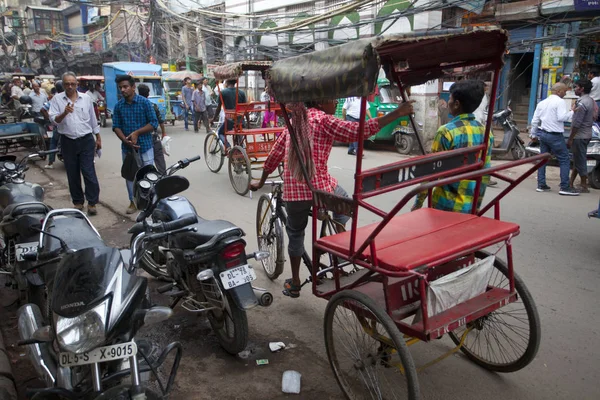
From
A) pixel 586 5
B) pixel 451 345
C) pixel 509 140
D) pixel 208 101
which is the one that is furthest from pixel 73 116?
pixel 208 101

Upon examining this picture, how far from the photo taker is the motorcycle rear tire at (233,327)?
10.0 ft

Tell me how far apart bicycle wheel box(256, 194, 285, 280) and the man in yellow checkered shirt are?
144 centimetres

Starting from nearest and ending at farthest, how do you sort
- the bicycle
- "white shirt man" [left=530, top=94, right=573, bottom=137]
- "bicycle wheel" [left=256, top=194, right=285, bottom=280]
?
the bicycle
"bicycle wheel" [left=256, top=194, right=285, bottom=280]
"white shirt man" [left=530, top=94, right=573, bottom=137]

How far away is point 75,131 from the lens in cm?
611

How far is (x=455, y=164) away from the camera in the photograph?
2834mm

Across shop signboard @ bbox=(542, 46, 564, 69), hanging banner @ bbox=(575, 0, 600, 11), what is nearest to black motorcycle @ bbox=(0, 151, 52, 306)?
hanging banner @ bbox=(575, 0, 600, 11)

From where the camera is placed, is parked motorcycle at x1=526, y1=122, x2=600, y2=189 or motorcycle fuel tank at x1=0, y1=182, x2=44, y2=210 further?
parked motorcycle at x1=526, y1=122, x2=600, y2=189

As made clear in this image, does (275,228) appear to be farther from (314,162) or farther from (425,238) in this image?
(425,238)

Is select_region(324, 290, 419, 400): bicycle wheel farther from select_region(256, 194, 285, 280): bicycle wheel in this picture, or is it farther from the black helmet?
the black helmet

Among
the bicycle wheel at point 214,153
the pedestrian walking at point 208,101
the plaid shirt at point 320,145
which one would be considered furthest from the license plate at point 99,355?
the pedestrian walking at point 208,101

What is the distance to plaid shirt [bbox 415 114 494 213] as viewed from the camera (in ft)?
10.8

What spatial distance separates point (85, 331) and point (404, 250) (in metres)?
1.53

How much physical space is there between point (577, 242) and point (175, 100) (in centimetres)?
1899

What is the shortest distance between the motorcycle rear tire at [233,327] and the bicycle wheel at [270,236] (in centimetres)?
99
